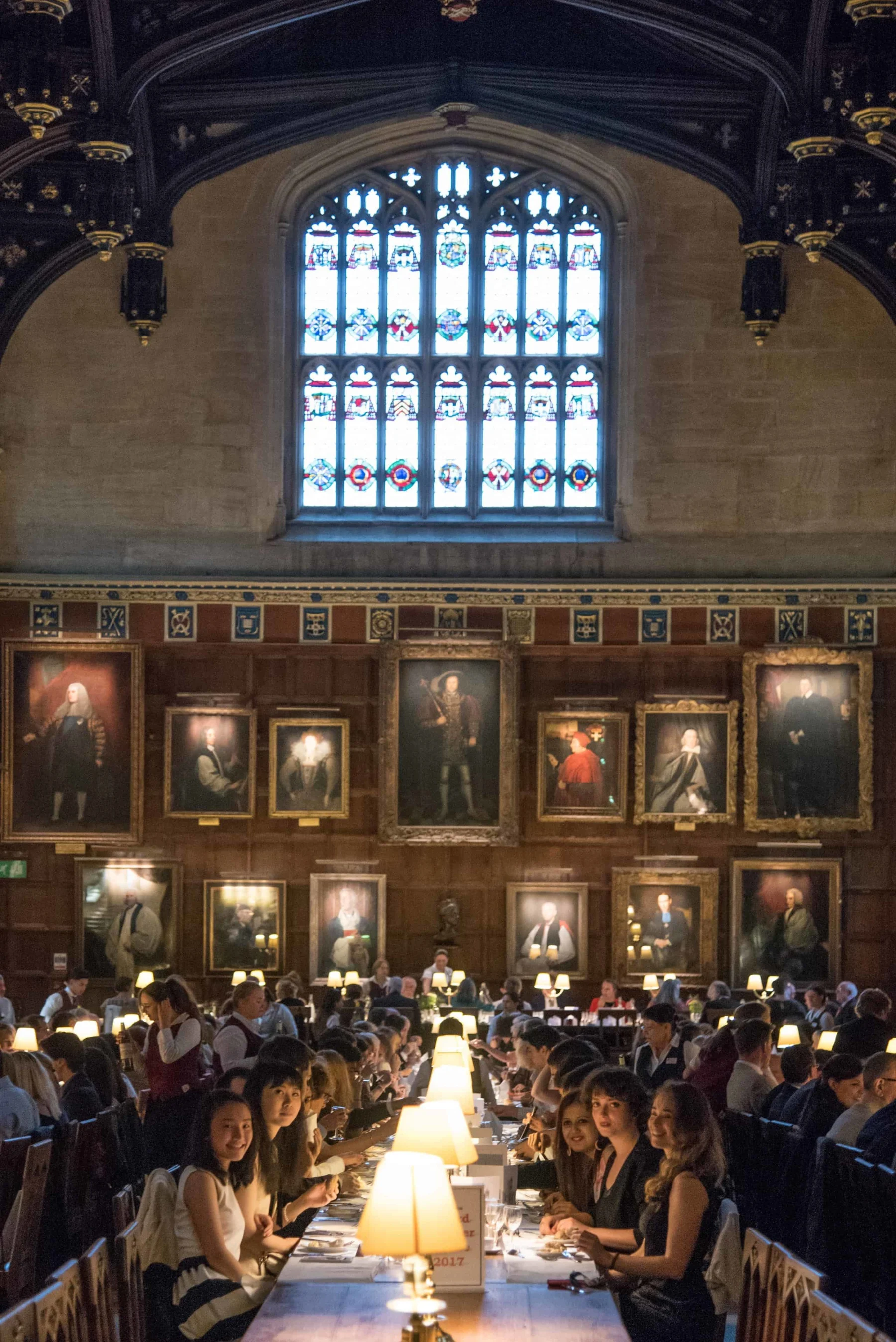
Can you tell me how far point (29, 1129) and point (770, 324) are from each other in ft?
49.8

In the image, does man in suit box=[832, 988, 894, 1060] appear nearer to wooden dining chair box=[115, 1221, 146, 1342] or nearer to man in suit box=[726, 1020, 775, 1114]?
man in suit box=[726, 1020, 775, 1114]

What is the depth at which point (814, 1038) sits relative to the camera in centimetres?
1347

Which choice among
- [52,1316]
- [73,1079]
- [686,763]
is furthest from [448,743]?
[52,1316]

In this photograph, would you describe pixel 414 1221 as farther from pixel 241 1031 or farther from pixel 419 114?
pixel 419 114

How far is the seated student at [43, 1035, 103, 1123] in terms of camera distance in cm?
903

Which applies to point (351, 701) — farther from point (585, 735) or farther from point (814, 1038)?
point (814, 1038)

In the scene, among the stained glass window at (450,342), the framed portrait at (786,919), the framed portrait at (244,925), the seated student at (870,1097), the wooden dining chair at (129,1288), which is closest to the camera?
the wooden dining chair at (129,1288)


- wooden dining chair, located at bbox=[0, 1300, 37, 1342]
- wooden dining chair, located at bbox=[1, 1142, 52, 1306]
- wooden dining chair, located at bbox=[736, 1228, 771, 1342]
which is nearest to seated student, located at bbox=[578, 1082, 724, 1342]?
wooden dining chair, located at bbox=[736, 1228, 771, 1342]

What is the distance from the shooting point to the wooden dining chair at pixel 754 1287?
5098mm

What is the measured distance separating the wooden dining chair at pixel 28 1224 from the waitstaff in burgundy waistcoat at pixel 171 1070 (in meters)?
2.35

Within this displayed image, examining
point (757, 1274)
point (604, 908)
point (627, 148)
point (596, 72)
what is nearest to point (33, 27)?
point (596, 72)

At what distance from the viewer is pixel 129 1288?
5.17 m

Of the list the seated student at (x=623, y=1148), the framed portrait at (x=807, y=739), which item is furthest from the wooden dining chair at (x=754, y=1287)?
the framed portrait at (x=807, y=739)

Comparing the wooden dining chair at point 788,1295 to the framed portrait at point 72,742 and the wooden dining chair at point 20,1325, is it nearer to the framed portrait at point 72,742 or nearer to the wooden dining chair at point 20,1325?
the wooden dining chair at point 20,1325
